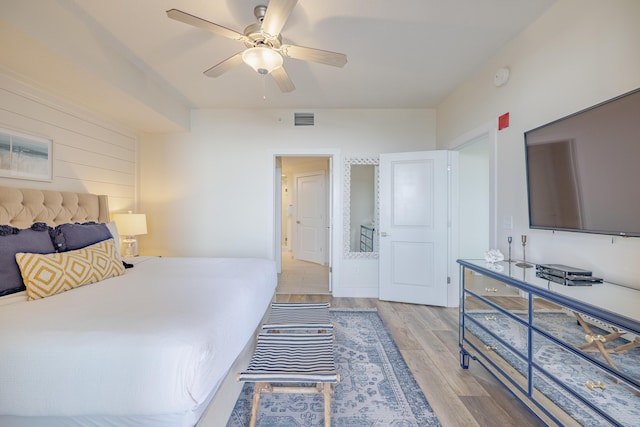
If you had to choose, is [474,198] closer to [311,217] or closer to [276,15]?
[276,15]

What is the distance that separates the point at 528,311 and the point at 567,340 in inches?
8.7

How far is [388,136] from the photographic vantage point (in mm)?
3844

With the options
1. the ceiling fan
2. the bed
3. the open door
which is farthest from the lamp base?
the open door

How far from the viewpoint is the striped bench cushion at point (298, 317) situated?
1961 mm

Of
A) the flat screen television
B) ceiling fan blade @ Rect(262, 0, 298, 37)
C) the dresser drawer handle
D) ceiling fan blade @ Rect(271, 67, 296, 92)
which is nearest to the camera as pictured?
the dresser drawer handle

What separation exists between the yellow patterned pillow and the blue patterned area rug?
1.31m

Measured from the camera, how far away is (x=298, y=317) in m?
2.11

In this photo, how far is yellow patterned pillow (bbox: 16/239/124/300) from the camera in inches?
61.5

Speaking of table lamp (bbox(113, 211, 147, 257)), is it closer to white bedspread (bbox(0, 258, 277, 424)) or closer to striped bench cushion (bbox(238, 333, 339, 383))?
white bedspread (bbox(0, 258, 277, 424))

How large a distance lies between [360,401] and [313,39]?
2772 millimetres

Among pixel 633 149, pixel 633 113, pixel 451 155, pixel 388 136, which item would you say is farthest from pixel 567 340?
pixel 388 136

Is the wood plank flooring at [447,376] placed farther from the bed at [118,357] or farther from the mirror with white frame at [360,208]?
the bed at [118,357]

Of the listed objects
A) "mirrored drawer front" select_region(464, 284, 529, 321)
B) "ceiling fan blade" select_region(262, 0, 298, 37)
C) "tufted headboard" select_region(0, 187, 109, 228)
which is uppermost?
"ceiling fan blade" select_region(262, 0, 298, 37)

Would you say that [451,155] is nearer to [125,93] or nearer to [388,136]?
[388,136]
